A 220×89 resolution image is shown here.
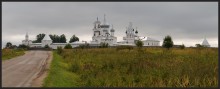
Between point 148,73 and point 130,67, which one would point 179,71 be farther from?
point 130,67

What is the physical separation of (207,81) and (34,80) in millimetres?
6597

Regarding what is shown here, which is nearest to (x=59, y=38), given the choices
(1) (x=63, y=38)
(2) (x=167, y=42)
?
(1) (x=63, y=38)

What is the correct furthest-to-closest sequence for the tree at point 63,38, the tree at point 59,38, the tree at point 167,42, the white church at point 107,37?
the tree at point 63,38 → the tree at point 59,38 → the white church at point 107,37 → the tree at point 167,42

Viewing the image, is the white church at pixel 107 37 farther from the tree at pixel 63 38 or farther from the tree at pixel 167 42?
the tree at pixel 167 42

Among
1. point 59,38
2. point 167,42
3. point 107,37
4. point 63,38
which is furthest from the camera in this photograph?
point 63,38

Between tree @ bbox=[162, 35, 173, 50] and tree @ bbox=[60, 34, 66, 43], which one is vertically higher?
tree @ bbox=[60, 34, 66, 43]

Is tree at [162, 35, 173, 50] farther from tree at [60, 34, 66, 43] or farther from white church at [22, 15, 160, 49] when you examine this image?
tree at [60, 34, 66, 43]

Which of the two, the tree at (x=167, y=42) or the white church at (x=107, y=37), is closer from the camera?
the tree at (x=167, y=42)

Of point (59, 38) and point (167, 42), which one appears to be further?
point (59, 38)

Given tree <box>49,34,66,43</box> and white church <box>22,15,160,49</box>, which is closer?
white church <box>22,15,160,49</box>

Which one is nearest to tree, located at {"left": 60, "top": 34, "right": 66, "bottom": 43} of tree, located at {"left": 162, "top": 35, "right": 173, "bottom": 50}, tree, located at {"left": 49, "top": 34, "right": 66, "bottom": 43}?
tree, located at {"left": 49, "top": 34, "right": 66, "bottom": 43}

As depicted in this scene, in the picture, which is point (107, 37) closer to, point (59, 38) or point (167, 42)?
point (59, 38)

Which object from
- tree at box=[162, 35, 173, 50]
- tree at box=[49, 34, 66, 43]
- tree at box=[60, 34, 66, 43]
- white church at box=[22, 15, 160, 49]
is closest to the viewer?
tree at box=[162, 35, 173, 50]

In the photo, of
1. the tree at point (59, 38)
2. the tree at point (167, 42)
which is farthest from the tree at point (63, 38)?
the tree at point (167, 42)
